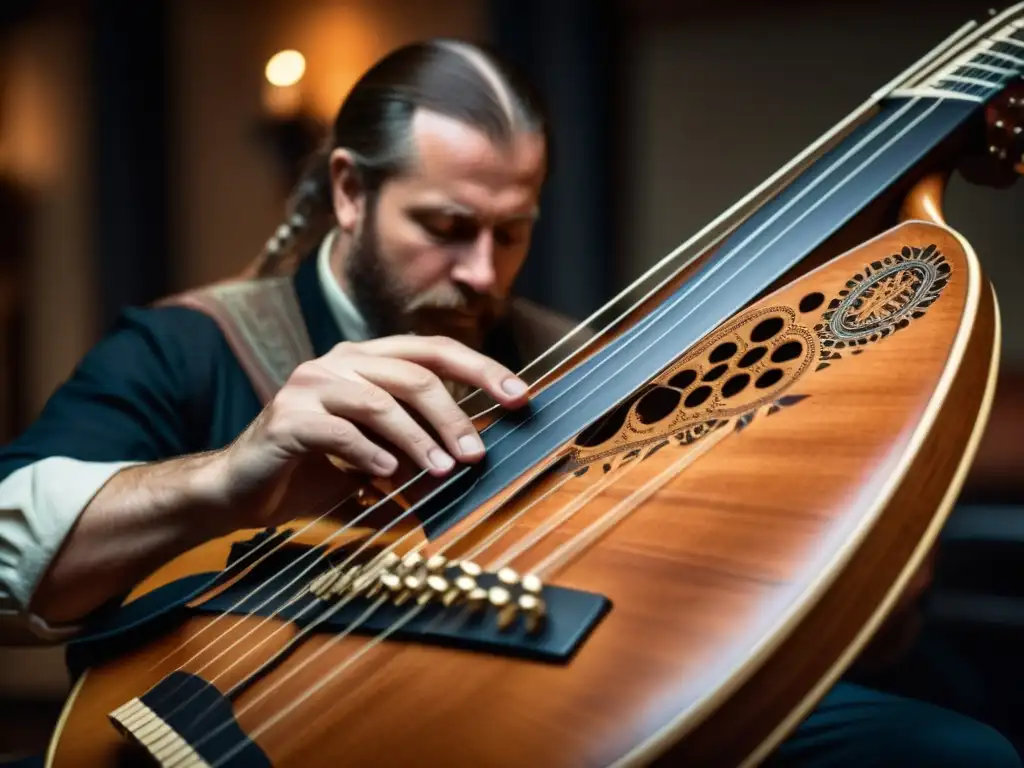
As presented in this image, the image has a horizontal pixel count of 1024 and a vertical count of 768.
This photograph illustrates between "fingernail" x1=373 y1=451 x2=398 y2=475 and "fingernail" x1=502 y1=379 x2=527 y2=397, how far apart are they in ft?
0.26

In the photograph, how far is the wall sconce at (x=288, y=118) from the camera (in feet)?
3.29

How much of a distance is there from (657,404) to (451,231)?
13.0 inches

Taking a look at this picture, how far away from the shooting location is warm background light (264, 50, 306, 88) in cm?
101

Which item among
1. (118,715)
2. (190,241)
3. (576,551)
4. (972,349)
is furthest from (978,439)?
(190,241)

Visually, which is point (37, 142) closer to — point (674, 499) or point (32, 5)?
point (32, 5)

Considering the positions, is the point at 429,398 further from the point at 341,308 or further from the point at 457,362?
the point at 341,308

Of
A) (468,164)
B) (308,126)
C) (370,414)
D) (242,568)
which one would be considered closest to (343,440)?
(370,414)

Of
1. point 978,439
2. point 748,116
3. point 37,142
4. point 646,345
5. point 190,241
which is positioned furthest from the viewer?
point 37,142

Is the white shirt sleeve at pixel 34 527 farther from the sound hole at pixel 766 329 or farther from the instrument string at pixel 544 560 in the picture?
the sound hole at pixel 766 329

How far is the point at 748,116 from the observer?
0.86 metres

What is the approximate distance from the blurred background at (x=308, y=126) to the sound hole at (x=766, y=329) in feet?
1.13

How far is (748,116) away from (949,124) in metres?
0.33

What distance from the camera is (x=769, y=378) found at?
1.41ft

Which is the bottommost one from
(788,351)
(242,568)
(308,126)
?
(242,568)
